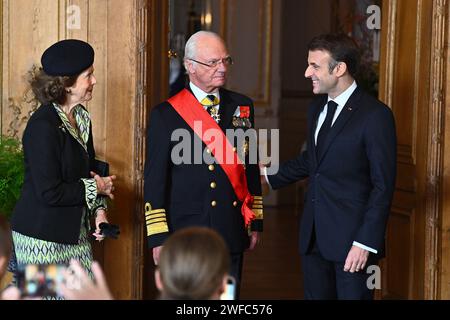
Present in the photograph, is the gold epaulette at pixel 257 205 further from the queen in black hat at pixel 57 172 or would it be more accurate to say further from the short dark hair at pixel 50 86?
the short dark hair at pixel 50 86

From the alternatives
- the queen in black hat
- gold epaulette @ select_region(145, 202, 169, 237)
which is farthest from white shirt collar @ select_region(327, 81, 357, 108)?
the queen in black hat

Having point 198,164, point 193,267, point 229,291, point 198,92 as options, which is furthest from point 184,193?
point 193,267

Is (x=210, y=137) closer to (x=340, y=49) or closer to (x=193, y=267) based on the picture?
(x=340, y=49)

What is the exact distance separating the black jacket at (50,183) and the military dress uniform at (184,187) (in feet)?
0.91

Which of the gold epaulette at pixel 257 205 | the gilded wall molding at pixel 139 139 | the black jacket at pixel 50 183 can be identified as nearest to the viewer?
the black jacket at pixel 50 183

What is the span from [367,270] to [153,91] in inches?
63.0

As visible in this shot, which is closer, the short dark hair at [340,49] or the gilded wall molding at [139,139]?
the short dark hair at [340,49]

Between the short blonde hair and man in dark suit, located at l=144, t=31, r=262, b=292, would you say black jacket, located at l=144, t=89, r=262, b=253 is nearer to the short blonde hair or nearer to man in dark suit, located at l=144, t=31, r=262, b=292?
man in dark suit, located at l=144, t=31, r=262, b=292

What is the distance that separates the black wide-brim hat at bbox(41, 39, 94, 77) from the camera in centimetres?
369

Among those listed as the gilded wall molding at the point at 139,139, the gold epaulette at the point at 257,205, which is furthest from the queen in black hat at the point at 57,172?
the gilded wall molding at the point at 139,139

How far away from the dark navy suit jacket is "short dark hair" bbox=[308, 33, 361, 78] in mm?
104

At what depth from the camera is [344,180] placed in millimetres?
3744

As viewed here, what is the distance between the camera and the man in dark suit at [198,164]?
3783mm

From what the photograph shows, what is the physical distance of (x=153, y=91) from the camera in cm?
485
